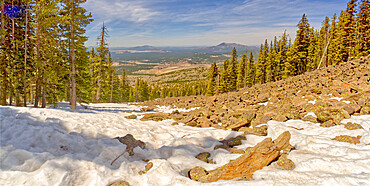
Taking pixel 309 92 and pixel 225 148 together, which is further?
pixel 309 92

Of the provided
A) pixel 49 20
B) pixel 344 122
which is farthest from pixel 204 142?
pixel 49 20

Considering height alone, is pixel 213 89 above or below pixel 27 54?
below

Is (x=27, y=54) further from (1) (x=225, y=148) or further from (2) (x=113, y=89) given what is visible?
(2) (x=113, y=89)

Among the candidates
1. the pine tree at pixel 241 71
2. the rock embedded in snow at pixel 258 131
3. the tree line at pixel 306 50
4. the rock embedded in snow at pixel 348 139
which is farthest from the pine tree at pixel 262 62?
the rock embedded in snow at pixel 348 139

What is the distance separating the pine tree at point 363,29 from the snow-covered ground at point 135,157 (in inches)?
1482

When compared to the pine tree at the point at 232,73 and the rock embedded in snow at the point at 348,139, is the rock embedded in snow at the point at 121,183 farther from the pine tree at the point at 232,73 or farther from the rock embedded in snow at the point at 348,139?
the pine tree at the point at 232,73

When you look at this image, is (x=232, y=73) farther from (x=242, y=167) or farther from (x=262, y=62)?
(x=242, y=167)

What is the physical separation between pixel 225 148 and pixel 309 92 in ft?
29.2

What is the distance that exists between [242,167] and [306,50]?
46.2 metres

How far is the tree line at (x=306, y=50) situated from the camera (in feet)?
107

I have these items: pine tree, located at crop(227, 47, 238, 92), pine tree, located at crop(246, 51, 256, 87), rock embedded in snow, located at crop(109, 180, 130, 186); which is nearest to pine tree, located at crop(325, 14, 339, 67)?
pine tree, located at crop(246, 51, 256, 87)

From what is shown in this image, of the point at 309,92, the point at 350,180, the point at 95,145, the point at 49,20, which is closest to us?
the point at 350,180

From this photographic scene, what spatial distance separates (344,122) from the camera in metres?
6.24

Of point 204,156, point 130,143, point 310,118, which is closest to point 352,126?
point 310,118
